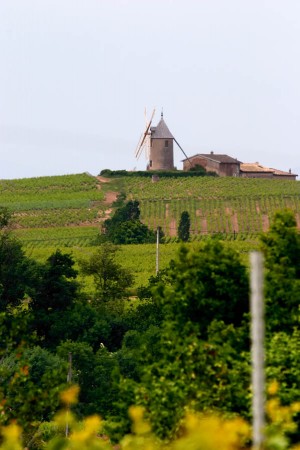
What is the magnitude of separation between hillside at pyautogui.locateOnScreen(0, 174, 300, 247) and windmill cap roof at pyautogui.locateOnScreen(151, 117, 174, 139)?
12320 millimetres

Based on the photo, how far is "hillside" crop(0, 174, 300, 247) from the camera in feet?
396

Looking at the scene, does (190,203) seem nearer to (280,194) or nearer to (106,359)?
(280,194)

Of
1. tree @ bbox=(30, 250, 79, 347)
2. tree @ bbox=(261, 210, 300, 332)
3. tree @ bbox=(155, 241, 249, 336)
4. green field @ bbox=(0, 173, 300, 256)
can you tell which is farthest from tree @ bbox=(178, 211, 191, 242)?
tree @ bbox=(155, 241, 249, 336)

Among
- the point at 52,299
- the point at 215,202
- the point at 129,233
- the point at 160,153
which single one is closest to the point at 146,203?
the point at 215,202

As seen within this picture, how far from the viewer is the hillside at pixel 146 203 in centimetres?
12069

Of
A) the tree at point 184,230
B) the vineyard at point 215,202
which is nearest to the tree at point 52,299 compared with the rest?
the tree at point 184,230

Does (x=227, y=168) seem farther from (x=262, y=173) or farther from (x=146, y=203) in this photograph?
(x=146, y=203)

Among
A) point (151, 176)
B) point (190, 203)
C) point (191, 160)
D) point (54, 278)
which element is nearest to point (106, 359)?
point (54, 278)

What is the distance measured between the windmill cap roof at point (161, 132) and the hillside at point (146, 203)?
40.4ft

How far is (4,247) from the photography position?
60.1 meters

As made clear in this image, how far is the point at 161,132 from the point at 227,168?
11.0 metres

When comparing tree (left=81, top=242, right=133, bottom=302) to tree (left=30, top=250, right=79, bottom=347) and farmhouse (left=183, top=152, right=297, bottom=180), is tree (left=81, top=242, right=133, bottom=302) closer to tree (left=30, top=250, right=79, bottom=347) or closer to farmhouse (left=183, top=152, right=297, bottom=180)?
tree (left=30, top=250, right=79, bottom=347)

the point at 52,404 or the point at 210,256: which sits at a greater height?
the point at 210,256

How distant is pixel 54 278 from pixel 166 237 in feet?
185
